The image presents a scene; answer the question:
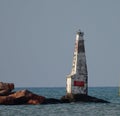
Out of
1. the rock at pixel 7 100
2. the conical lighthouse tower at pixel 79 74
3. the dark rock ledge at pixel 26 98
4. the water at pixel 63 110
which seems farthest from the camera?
the conical lighthouse tower at pixel 79 74

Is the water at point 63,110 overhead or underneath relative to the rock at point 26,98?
underneath

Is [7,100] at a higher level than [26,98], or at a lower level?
lower

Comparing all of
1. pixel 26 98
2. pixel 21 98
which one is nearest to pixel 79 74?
pixel 26 98

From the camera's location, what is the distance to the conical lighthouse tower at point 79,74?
3839 inches

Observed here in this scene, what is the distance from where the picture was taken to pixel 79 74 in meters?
97.8

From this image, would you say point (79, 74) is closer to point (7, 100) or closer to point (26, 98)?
point (26, 98)

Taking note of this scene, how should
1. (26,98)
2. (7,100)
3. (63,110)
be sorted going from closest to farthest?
1. (63,110)
2. (7,100)
3. (26,98)

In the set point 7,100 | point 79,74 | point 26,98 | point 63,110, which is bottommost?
point 63,110

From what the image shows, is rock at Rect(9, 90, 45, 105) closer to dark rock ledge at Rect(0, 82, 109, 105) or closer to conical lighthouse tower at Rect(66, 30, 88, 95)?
dark rock ledge at Rect(0, 82, 109, 105)

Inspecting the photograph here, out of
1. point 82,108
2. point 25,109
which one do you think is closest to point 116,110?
point 82,108

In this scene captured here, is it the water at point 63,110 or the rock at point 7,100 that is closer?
the water at point 63,110

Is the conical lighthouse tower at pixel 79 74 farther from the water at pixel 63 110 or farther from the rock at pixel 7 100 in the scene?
the rock at pixel 7 100

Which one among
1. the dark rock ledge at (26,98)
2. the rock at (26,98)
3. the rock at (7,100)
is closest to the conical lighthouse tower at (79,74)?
the dark rock ledge at (26,98)

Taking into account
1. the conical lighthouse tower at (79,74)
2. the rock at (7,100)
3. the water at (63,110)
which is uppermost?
the conical lighthouse tower at (79,74)
